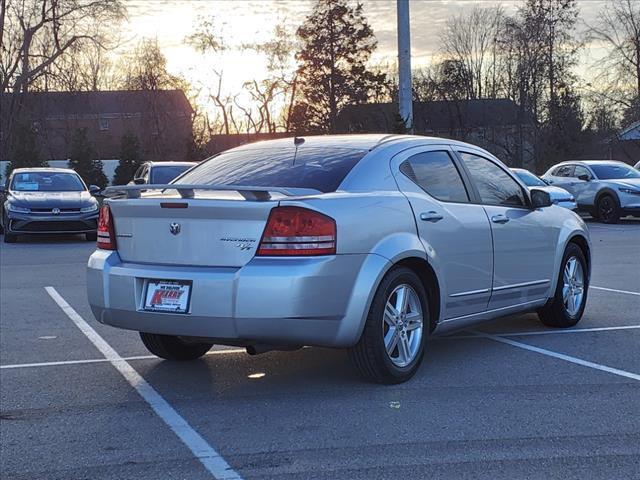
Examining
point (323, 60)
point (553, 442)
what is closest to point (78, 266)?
point (553, 442)

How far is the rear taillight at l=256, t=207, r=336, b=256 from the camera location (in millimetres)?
4977

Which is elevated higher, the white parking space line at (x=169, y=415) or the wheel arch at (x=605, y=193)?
the wheel arch at (x=605, y=193)

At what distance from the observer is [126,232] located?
554cm

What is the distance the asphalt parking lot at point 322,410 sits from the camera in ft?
13.5

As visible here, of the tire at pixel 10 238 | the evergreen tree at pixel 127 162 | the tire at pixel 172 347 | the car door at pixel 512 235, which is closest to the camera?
the tire at pixel 172 347

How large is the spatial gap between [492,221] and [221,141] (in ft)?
200

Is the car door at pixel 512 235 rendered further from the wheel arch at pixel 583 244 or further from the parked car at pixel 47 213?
the parked car at pixel 47 213

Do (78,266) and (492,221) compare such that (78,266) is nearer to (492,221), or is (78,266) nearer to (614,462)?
(492,221)

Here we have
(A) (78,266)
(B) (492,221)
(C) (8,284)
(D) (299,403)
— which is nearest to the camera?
(D) (299,403)

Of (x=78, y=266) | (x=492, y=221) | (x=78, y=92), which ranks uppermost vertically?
(x=78, y=92)

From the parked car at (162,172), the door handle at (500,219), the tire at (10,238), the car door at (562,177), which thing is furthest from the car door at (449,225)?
the car door at (562,177)

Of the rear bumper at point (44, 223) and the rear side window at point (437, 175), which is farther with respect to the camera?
the rear bumper at point (44, 223)

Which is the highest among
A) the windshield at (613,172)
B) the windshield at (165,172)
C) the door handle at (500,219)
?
the windshield at (165,172)

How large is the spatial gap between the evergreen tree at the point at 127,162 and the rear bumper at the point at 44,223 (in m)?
19.0
